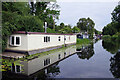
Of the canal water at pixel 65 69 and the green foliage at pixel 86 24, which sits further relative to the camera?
the green foliage at pixel 86 24

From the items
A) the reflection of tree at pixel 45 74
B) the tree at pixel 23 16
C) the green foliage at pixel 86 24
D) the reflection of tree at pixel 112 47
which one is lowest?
the reflection of tree at pixel 45 74

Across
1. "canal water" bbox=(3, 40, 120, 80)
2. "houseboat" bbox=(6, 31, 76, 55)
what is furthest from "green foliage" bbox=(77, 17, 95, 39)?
"canal water" bbox=(3, 40, 120, 80)

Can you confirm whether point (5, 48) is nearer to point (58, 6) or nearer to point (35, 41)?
point (35, 41)

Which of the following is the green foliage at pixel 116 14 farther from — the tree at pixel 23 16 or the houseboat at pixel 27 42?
the houseboat at pixel 27 42

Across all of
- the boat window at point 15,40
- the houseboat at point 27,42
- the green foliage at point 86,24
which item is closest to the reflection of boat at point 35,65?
the houseboat at point 27,42

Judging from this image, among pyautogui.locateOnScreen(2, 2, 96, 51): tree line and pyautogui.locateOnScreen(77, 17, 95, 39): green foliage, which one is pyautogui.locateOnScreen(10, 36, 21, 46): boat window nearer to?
pyautogui.locateOnScreen(2, 2, 96, 51): tree line

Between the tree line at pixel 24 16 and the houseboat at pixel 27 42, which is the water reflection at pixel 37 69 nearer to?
the houseboat at pixel 27 42

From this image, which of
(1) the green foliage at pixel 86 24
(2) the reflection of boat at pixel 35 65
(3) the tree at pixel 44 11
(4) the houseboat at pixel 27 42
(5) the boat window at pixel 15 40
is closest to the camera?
(2) the reflection of boat at pixel 35 65

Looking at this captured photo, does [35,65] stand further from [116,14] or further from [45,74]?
[116,14]

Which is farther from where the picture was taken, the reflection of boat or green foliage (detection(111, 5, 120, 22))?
green foliage (detection(111, 5, 120, 22))

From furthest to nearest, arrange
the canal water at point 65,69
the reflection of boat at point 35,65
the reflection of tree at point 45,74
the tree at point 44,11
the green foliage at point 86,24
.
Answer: the green foliage at point 86,24 → the tree at point 44,11 → the reflection of boat at point 35,65 → the canal water at point 65,69 → the reflection of tree at point 45,74

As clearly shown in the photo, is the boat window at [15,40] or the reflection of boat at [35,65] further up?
the boat window at [15,40]

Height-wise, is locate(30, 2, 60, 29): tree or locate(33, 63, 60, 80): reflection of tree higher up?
locate(30, 2, 60, 29): tree

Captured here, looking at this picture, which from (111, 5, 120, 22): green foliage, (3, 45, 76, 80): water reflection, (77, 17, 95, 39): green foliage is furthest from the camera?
(77, 17, 95, 39): green foliage
